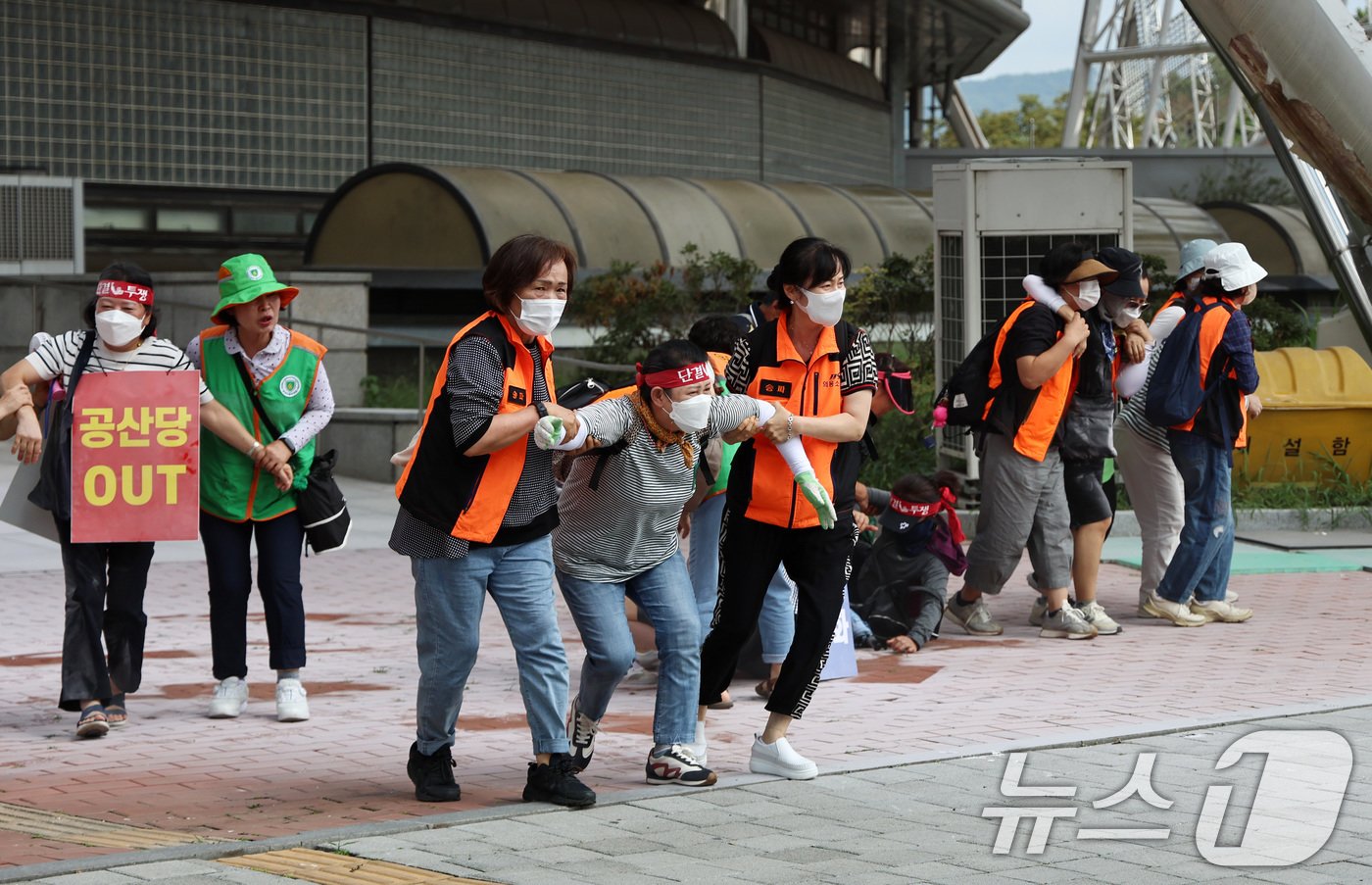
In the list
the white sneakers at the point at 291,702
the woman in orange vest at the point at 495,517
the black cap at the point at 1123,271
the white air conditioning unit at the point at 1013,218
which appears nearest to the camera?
the woman in orange vest at the point at 495,517

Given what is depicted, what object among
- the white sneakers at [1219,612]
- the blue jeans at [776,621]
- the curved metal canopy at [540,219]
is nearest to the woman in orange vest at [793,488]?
the blue jeans at [776,621]

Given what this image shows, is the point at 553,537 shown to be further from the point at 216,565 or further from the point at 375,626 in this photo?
the point at 375,626

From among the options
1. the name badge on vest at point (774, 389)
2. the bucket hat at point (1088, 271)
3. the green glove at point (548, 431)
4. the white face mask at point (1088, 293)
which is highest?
the bucket hat at point (1088, 271)

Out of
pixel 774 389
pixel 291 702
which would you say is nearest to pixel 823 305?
pixel 774 389

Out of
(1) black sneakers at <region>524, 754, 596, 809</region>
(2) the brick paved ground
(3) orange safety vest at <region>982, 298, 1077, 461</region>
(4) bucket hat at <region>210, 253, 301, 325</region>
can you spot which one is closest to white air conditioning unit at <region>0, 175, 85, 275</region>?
(2) the brick paved ground

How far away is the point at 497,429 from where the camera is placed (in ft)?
18.6

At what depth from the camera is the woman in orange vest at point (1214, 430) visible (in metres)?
9.50

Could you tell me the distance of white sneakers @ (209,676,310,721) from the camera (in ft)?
24.3

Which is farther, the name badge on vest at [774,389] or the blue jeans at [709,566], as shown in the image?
the blue jeans at [709,566]

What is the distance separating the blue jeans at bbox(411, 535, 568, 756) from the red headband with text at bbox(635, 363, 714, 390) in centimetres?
59

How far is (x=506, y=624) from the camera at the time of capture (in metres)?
5.89

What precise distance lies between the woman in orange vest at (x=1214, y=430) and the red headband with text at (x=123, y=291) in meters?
4.91

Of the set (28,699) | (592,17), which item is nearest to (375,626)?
(28,699)

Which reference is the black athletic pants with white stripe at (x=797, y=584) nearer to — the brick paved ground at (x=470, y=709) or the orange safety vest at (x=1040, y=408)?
the brick paved ground at (x=470, y=709)
